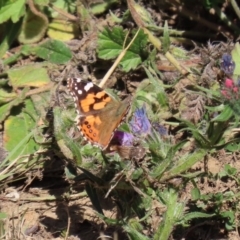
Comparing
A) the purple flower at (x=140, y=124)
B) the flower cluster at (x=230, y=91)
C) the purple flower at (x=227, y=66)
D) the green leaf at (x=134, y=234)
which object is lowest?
the green leaf at (x=134, y=234)

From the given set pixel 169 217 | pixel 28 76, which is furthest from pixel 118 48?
pixel 169 217

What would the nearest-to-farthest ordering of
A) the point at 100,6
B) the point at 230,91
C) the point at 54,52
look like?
1. the point at 230,91
2. the point at 54,52
3. the point at 100,6

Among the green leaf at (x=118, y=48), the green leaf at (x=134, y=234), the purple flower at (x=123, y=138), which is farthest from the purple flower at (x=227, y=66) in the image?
the green leaf at (x=118, y=48)

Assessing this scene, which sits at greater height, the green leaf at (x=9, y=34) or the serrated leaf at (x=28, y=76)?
the green leaf at (x=9, y=34)

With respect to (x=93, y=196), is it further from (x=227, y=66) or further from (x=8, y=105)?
(x=8, y=105)

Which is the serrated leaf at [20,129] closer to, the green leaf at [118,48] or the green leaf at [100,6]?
the green leaf at [118,48]
